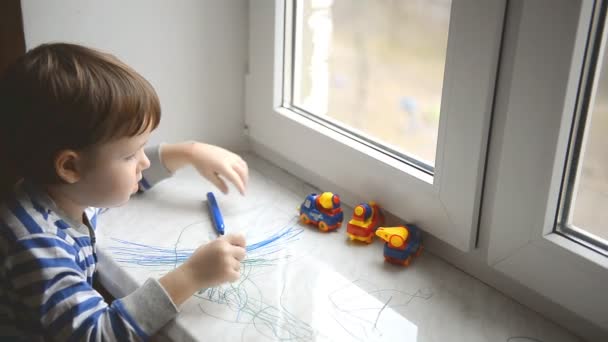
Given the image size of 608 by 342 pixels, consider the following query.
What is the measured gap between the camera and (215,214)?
0.90 metres

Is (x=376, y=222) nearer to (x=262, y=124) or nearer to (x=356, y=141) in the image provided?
(x=356, y=141)

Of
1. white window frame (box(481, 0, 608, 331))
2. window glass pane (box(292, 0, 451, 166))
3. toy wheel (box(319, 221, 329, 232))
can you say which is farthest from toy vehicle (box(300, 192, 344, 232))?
white window frame (box(481, 0, 608, 331))

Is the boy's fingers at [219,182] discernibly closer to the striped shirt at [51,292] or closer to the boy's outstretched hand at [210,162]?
the boy's outstretched hand at [210,162]

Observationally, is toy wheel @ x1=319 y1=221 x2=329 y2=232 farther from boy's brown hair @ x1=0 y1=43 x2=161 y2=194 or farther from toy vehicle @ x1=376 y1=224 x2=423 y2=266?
boy's brown hair @ x1=0 y1=43 x2=161 y2=194

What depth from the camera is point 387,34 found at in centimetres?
87

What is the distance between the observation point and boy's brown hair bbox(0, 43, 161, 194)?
66cm

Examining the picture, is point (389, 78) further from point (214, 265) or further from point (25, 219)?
point (25, 219)

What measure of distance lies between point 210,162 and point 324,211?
176 mm

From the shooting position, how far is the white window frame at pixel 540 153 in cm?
62

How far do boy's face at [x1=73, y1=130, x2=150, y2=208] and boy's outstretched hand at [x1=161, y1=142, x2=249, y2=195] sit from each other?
183 millimetres

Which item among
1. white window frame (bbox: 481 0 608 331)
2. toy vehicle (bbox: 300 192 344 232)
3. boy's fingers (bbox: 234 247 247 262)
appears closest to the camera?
white window frame (bbox: 481 0 608 331)

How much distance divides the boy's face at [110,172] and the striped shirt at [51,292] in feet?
0.15

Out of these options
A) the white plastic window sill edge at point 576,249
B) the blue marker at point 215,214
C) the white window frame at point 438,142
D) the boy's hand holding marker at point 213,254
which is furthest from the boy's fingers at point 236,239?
the white plastic window sill edge at point 576,249

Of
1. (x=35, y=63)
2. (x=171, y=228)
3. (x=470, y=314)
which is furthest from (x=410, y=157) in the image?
(x=35, y=63)
